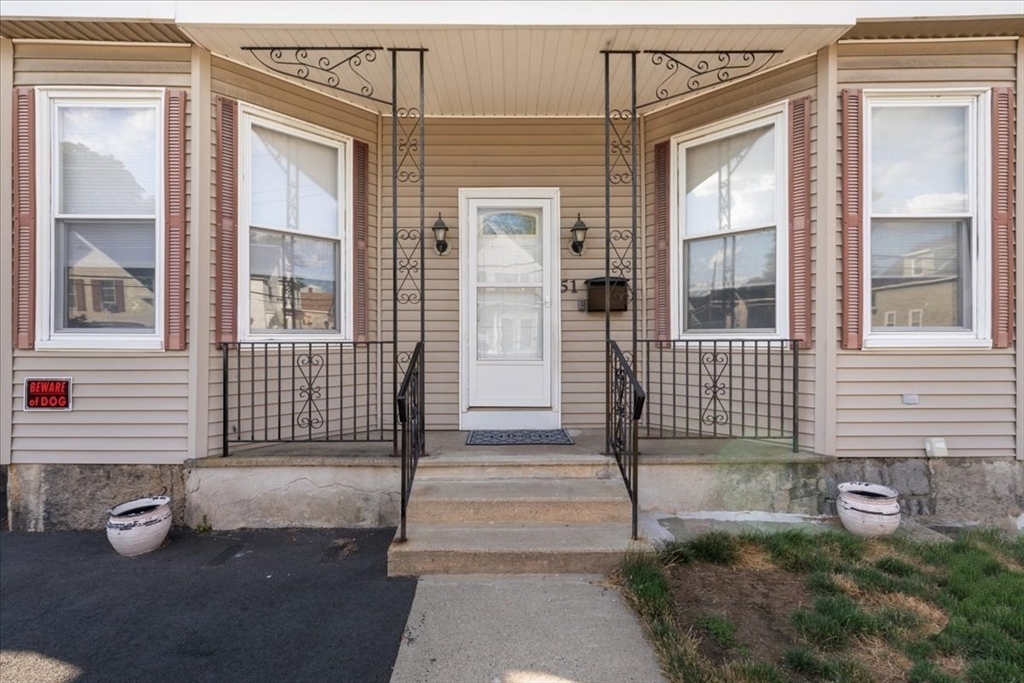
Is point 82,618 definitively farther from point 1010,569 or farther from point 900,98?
point 900,98

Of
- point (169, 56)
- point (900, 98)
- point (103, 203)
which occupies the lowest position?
point (103, 203)

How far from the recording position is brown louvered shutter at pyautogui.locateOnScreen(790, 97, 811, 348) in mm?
3344

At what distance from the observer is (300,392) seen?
3.66m

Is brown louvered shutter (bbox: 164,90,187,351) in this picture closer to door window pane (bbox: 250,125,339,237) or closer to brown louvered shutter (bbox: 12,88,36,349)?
door window pane (bbox: 250,125,339,237)

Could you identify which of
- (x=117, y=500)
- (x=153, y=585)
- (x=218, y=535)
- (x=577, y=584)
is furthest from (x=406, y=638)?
(x=117, y=500)

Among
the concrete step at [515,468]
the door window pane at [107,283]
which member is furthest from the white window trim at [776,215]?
the door window pane at [107,283]

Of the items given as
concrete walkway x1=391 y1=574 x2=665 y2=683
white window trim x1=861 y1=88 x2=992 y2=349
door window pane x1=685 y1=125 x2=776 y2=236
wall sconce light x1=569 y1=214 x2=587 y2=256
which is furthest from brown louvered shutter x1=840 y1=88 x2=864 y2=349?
concrete walkway x1=391 y1=574 x2=665 y2=683

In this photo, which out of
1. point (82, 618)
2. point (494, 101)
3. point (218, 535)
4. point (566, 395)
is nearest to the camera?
point (82, 618)

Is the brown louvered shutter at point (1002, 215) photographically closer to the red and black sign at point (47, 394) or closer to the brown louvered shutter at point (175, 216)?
the brown louvered shutter at point (175, 216)

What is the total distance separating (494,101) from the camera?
4.02 m

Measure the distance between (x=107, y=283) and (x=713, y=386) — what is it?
4238mm

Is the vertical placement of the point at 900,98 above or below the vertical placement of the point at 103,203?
above

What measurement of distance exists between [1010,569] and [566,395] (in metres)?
2.79

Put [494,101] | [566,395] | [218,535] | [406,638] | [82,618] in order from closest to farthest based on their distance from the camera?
[406,638]
[82,618]
[218,535]
[494,101]
[566,395]
